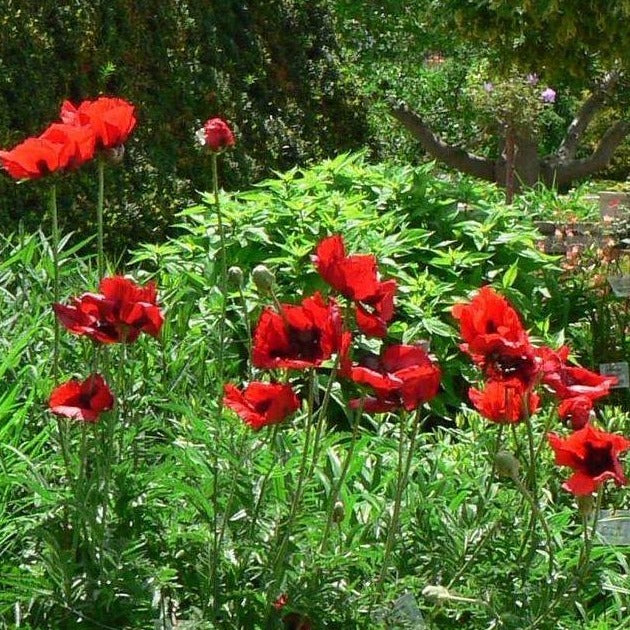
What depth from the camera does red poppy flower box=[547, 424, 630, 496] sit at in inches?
75.8

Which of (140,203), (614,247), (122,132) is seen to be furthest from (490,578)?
(614,247)

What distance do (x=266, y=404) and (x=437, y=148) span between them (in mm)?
12775

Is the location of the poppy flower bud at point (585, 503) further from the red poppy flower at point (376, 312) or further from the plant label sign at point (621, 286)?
the plant label sign at point (621, 286)

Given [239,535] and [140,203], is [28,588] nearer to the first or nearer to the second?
[239,535]

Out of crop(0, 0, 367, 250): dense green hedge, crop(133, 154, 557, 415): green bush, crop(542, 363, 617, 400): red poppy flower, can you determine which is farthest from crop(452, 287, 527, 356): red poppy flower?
crop(0, 0, 367, 250): dense green hedge

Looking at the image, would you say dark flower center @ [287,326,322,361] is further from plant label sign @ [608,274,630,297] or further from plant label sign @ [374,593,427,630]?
plant label sign @ [608,274,630,297]

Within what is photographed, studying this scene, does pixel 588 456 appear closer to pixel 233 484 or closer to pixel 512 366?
pixel 512 366

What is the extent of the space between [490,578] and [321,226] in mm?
2289

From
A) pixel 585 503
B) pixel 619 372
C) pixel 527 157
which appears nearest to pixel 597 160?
pixel 527 157

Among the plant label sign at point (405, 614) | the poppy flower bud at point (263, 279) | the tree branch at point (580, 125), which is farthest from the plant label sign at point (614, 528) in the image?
the tree branch at point (580, 125)

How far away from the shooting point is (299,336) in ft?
6.28

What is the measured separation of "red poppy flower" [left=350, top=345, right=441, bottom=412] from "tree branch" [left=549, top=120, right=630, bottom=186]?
12950 millimetres

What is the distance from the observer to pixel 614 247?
7.39 metres

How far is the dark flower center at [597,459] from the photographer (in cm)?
193
